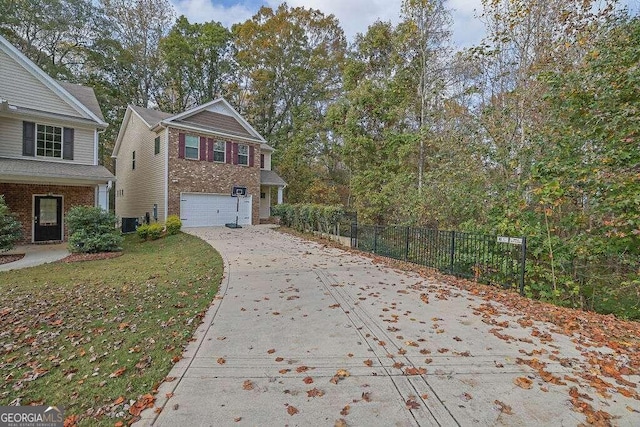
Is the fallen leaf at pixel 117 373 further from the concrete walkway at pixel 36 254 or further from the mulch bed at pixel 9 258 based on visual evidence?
the mulch bed at pixel 9 258

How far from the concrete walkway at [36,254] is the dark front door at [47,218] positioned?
0.68 meters

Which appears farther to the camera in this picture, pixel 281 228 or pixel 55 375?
pixel 281 228

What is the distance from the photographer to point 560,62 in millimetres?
7898

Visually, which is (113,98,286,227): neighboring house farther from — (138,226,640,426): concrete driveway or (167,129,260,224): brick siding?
(138,226,640,426): concrete driveway

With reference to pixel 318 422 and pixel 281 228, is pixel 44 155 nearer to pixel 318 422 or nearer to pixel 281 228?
pixel 281 228

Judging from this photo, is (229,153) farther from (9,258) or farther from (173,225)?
(9,258)

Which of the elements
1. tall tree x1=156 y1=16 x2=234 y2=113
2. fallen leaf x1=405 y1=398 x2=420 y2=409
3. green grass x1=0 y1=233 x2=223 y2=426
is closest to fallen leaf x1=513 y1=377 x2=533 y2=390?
fallen leaf x1=405 y1=398 x2=420 y2=409

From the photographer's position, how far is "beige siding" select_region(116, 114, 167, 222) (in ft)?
50.4

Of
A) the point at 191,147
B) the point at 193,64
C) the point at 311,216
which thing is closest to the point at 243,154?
the point at 191,147

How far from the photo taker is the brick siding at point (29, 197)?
11.4 m

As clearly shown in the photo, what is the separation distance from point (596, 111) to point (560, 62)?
278cm

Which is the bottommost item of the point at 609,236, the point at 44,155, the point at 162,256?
the point at 162,256

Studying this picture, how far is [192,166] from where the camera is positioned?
1571 cm

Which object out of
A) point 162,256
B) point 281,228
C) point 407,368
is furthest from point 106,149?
point 407,368
